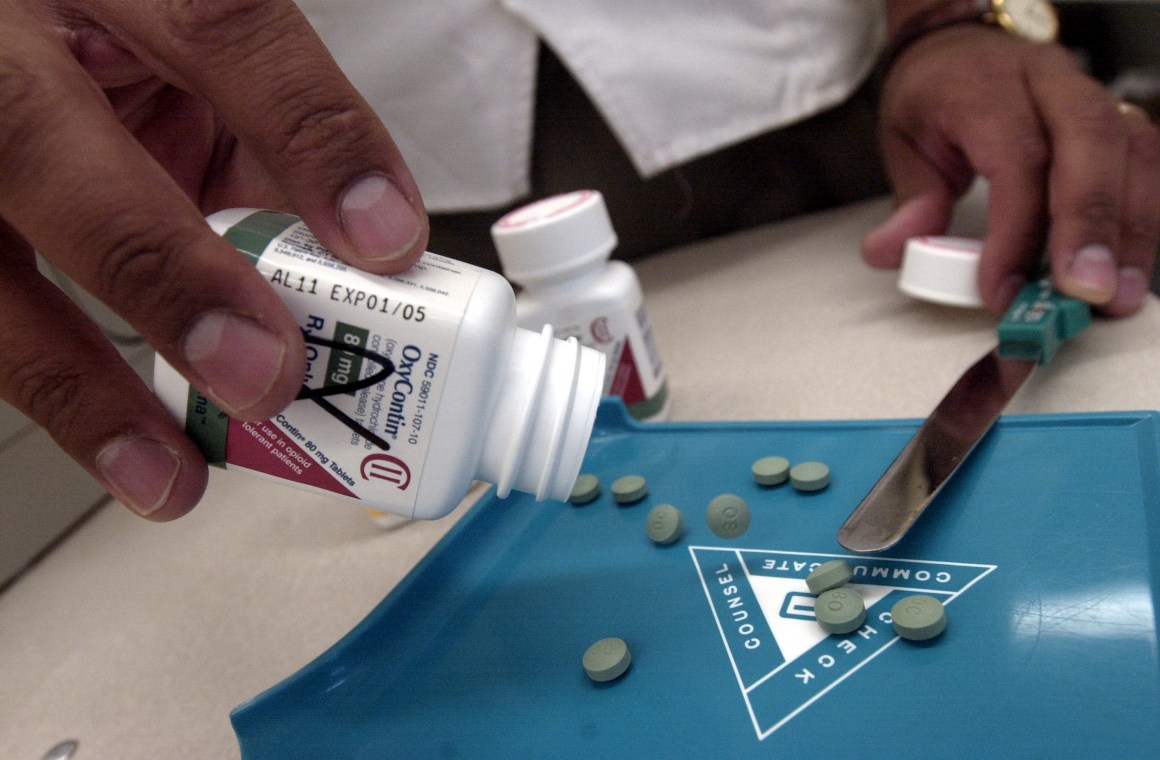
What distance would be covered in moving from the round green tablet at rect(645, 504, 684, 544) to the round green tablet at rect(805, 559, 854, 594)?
3.0 inches

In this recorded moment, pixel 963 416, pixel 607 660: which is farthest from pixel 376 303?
pixel 963 416

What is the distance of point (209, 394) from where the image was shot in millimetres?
298

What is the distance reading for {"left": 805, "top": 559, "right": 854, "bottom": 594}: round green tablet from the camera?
36 centimetres

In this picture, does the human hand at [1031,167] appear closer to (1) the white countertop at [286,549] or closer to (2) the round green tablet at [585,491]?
(1) the white countertop at [286,549]

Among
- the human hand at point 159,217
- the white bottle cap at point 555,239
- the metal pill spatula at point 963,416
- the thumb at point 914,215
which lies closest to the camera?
the human hand at point 159,217

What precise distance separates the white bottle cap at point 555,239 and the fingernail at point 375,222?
188mm

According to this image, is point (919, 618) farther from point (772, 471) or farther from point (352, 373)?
point (352, 373)

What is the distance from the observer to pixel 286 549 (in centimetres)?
55

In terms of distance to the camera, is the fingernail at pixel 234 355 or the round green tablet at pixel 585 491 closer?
the fingernail at pixel 234 355

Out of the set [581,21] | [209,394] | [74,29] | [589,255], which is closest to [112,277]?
[209,394]

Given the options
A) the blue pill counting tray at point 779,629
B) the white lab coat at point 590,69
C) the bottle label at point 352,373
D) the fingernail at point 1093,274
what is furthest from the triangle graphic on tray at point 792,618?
the white lab coat at point 590,69

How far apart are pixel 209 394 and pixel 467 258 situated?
52 centimetres

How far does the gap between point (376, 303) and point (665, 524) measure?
19 centimetres

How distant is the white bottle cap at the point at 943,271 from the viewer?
58 cm
